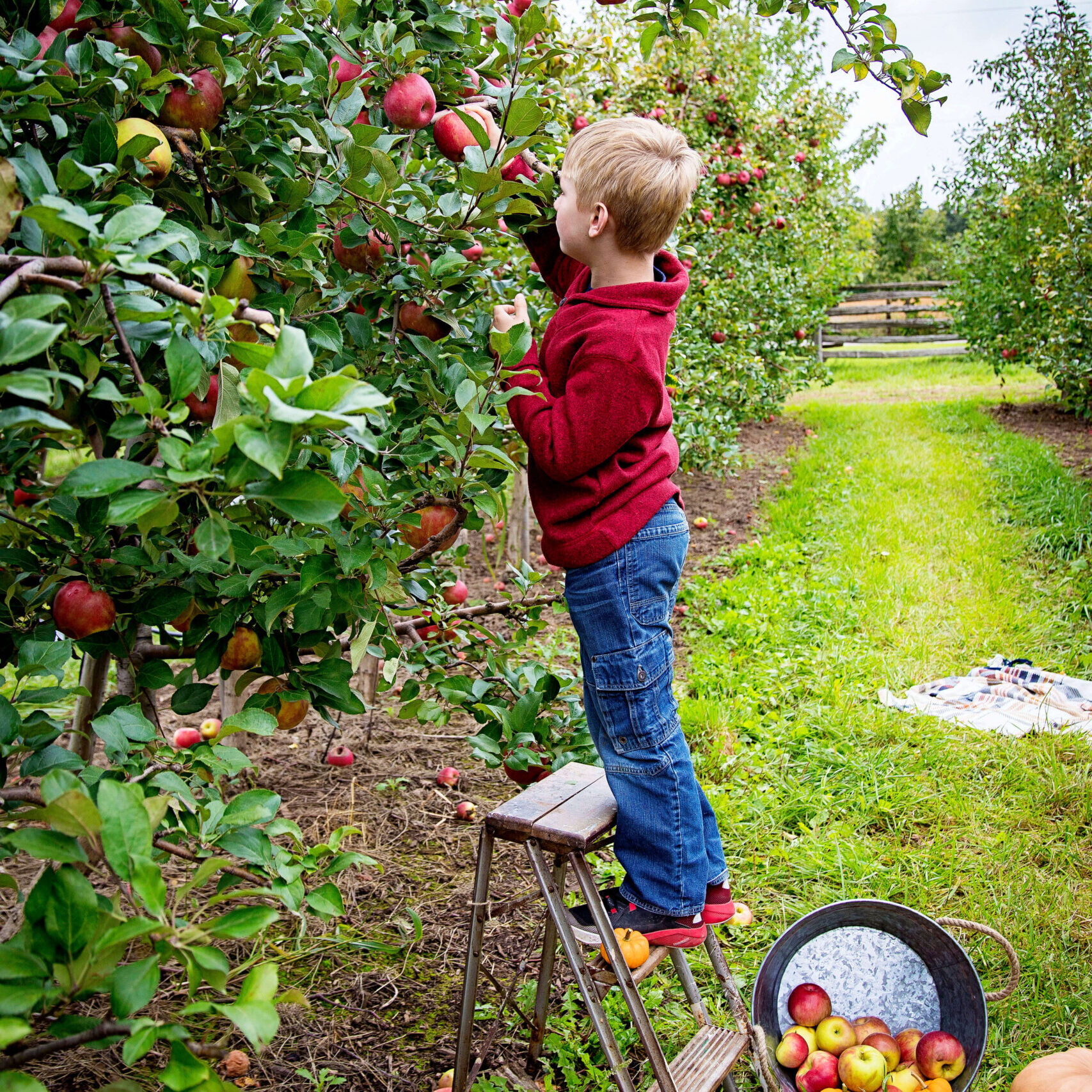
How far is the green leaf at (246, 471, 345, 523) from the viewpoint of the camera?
32.4 inches

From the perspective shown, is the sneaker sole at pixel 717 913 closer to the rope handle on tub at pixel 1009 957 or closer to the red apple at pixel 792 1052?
the red apple at pixel 792 1052

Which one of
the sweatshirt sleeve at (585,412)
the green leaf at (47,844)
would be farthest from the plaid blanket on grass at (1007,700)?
the green leaf at (47,844)

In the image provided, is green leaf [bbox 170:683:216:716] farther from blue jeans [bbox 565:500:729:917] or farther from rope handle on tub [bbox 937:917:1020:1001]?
rope handle on tub [bbox 937:917:1020:1001]

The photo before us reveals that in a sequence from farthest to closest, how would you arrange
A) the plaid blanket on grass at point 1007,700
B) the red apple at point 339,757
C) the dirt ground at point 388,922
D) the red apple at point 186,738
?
the plaid blanket on grass at point 1007,700 → the red apple at point 339,757 → the red apple at point 186,738 → the dirt ground at point 388,922

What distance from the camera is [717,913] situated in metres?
1.80

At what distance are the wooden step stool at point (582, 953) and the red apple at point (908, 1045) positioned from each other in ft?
1.03

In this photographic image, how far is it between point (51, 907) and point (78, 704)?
3.67ft

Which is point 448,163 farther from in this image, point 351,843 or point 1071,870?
point 1071,870

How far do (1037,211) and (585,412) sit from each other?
8.55 metres

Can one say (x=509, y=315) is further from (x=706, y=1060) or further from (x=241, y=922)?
(x=706, y=1060)

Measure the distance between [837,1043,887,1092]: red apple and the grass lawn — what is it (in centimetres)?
25

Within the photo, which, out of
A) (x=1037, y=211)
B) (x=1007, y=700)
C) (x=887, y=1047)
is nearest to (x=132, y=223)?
(x=887, y=1047)

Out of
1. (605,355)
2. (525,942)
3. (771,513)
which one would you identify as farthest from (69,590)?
(771,513)

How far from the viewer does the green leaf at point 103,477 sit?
833 mm
